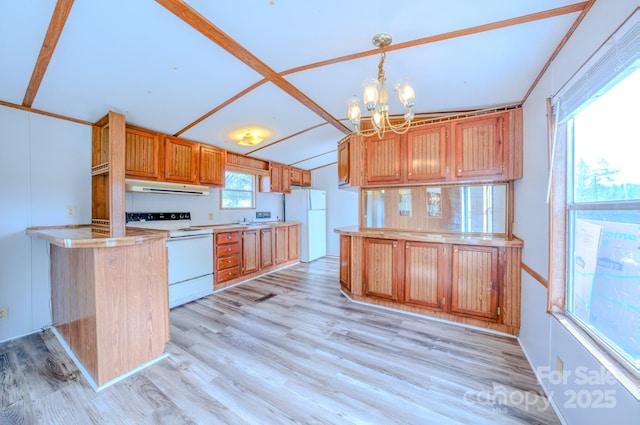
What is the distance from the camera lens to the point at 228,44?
1817 mm

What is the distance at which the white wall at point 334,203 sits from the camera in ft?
20.4

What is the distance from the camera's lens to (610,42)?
1.05 m

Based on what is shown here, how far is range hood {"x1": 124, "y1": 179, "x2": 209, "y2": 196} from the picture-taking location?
9.64 feet

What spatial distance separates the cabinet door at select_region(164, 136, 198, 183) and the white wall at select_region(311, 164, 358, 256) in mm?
3387

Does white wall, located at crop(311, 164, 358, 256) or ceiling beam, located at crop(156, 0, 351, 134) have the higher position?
ceiling beam, located at crop(156, 0, 351, 134)

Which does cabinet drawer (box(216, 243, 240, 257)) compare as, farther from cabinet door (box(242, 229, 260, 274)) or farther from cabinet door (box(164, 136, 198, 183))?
cabinet door (box(164, 136, 198, 183))

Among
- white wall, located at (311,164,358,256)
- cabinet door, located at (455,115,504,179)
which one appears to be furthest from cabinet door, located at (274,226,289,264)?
cabinet door, located at (455,115,504,179)

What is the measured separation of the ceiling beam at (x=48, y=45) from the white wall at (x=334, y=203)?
4962 millimetres

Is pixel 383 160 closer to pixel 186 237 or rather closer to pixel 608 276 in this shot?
pixel 608 276

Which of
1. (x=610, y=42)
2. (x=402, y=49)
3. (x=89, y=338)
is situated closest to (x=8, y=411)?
(x=89, y=338)

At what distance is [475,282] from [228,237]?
3387 millimetres

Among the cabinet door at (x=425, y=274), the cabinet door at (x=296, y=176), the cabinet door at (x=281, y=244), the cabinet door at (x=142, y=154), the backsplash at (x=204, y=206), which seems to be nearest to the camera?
the cabinet door at (x=425, y=274)

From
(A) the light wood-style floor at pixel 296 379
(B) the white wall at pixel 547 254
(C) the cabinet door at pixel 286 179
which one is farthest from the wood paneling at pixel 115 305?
(C) the cabinet door at pixel 286 179

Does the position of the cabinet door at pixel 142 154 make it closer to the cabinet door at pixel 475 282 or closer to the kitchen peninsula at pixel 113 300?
the kitchen peninsula at pixel 113 300
